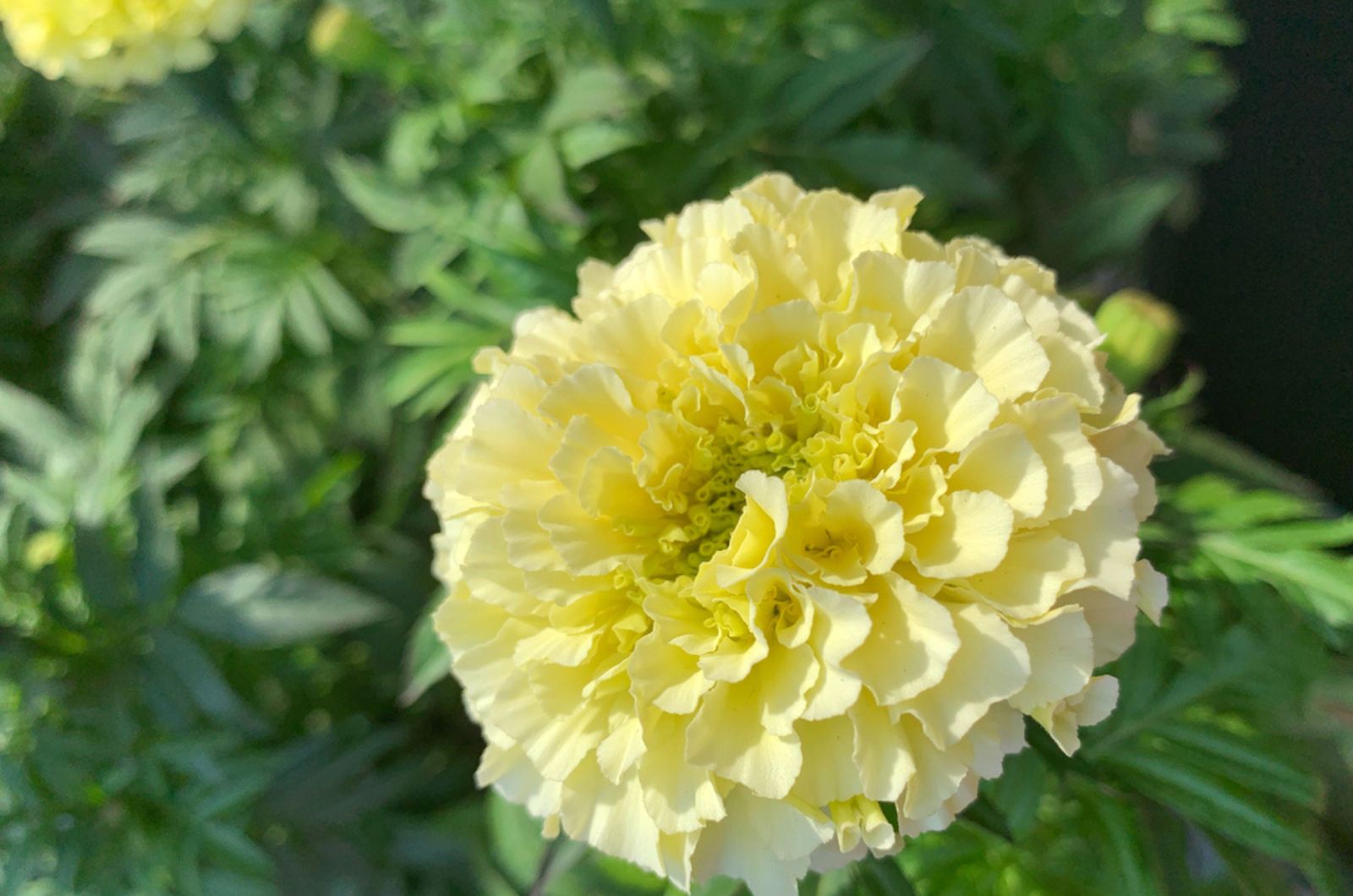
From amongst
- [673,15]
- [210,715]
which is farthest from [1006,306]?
[210,715]

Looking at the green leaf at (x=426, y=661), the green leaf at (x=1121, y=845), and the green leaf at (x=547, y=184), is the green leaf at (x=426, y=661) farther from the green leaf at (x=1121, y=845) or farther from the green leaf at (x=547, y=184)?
the green leaf at (x=1121, y=845)

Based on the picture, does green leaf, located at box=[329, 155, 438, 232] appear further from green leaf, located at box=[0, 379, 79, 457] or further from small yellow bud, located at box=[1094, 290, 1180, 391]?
small yellow bud, located at box=[1094, 290, 1180, 391]

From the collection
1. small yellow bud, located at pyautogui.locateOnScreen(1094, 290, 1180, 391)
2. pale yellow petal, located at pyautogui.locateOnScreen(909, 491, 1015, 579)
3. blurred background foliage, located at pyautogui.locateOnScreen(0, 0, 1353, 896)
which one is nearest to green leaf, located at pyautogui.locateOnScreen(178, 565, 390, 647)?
blurred background foliage, located at pyautogui.locateOnScreen(0, 0, 1353, 896)

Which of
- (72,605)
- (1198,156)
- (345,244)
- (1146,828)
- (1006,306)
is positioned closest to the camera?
(1006,306)

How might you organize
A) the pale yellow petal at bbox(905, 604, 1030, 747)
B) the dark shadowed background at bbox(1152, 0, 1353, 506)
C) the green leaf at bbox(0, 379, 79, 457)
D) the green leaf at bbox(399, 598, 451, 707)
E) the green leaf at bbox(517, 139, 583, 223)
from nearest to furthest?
the pale yellow petal at bbox(905, 604, 1030, 747), the green leaf at bbox(399, 598, 451, 707), the green leaf at bbox(517, 139, 583, 223), the green leaf at bbox(0, 379, 79, 457), the dark shadowed background at bbox(1152, 0, 1353, 506)

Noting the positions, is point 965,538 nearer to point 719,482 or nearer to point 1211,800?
point 719,482

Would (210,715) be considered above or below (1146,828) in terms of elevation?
below

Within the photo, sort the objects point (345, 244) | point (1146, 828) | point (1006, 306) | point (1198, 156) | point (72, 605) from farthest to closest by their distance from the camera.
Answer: point (1198, 156)
point (345, 244)
point (72, 605)
point (1146, 828)
point (1006, 306)

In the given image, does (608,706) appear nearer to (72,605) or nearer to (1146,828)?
(1146,828)
